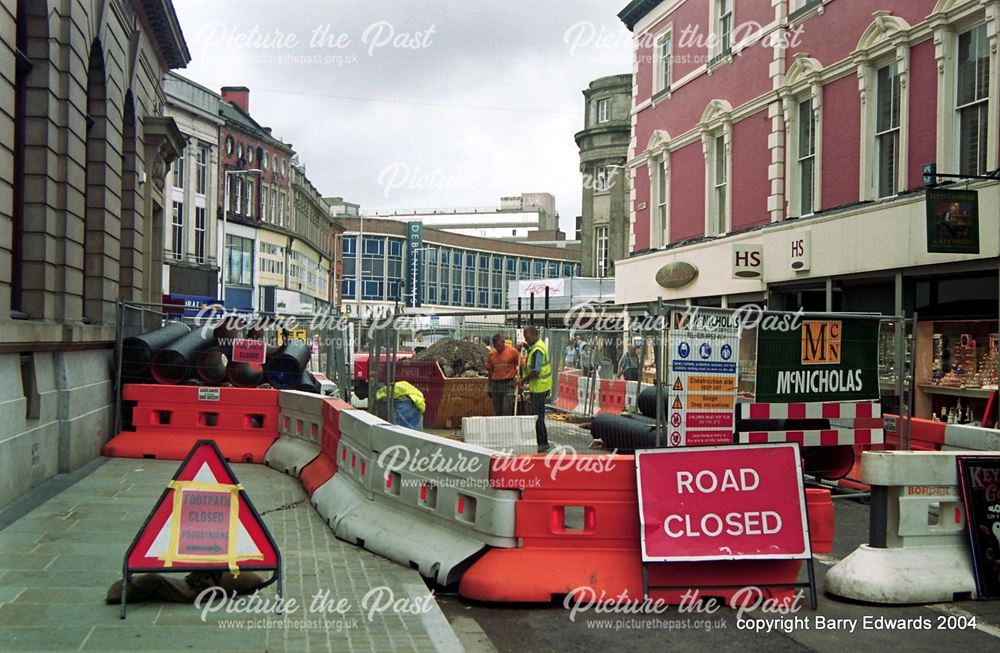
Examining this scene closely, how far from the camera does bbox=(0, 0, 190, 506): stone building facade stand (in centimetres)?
910

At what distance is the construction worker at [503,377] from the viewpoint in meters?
13.7

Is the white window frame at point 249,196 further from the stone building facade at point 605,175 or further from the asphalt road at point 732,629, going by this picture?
the asphalt road at point 732,629

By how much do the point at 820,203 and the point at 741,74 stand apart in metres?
5.26

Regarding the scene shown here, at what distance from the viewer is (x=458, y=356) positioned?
16312mm

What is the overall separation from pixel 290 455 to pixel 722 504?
22.2 ft

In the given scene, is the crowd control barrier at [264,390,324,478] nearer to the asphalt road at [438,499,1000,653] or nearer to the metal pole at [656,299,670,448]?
the metal pole at [656,299,670,448]

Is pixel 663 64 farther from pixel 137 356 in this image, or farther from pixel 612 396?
pixel 137 356

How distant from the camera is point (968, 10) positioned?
615 inches

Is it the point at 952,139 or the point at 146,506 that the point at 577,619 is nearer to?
the point at 146,506

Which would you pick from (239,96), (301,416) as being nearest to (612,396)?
(301,416)

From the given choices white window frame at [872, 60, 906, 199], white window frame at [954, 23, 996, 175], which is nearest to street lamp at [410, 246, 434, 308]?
white window frame at [872, 60, 906, 199]

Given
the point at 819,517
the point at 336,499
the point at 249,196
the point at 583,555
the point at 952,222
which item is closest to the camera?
the point at 583,555

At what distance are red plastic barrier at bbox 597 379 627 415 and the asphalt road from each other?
664cm

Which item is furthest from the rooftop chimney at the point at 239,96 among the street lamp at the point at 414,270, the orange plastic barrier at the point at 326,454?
the orange plastic barrier at the point at 326,454
